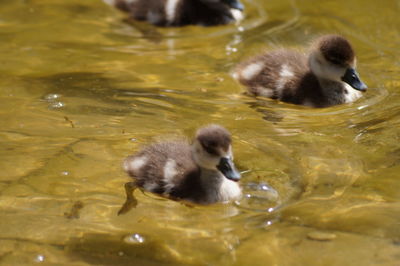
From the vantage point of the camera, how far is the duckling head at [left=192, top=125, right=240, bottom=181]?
3.29 m

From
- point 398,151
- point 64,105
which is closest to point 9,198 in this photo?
point 64,105

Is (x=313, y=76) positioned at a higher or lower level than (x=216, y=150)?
lower

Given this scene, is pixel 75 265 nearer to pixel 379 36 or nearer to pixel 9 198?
pixel 9 198

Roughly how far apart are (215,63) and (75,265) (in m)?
2.49

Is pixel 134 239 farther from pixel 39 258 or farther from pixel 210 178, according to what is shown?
pixel 210 178

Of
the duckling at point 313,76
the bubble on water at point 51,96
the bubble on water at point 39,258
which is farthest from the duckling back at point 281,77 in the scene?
the bubble on water at point 39,258

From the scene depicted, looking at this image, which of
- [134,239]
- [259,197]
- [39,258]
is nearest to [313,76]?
[259,197]

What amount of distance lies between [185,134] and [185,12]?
6.90ft

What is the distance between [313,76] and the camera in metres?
4.56

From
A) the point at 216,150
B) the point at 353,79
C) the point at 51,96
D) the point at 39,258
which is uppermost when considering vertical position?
the point at 216,150

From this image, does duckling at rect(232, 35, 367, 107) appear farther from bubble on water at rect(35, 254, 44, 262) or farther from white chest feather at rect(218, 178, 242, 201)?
bubble on water at rect(35, 254, 44, 262)

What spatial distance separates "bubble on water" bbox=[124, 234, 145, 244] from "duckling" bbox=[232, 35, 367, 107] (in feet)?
5.64

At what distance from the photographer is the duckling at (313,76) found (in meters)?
4.45

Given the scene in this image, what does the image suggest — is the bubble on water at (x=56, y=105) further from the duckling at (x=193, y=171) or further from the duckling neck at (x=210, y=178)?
the duckling neck at (x=210, y=178)
